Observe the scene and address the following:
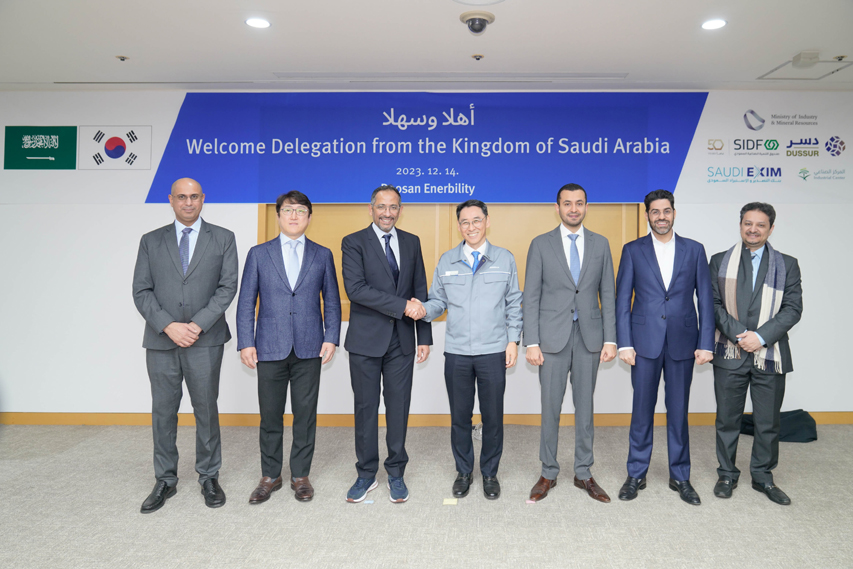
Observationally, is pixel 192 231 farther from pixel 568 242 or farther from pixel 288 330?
pixel 568 242

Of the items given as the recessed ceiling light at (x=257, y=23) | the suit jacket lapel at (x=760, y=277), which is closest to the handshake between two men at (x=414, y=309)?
the suit jacket lapel at (x=760, y=277)

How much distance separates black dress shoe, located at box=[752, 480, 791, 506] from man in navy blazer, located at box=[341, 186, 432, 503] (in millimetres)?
2222

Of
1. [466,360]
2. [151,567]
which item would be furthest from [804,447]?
[151,567]

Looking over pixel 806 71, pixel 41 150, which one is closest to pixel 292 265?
pixel 41 150

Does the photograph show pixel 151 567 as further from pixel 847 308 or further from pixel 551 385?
pixel 847 308

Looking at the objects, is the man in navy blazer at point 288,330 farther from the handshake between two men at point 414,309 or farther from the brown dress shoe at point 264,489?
the handshake between two men at point 414,309

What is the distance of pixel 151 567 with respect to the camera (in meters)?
2.50

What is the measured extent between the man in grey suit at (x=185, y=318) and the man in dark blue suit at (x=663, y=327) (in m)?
2.51

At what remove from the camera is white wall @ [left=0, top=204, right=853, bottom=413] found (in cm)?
493

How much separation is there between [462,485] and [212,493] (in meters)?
1.52

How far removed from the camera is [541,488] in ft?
10.8

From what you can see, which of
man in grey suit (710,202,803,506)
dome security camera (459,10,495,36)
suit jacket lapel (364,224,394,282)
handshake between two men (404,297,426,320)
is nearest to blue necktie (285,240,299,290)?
suit jacket lapel (364,224,394,282)

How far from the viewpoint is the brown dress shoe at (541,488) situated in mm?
3232

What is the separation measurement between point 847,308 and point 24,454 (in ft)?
23.5
